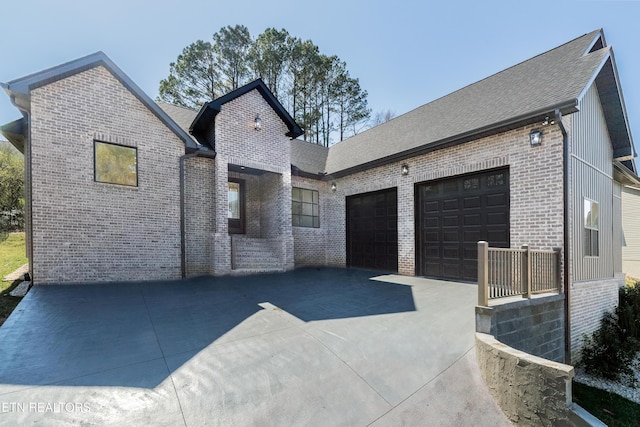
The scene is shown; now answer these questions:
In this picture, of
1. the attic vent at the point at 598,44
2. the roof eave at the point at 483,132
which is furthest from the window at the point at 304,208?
the attic vent at the point at 598,44

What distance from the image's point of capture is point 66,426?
1.97m

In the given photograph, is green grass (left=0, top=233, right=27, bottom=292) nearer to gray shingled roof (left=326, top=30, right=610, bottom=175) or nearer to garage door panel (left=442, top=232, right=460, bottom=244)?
gray shingled roof (left=326, top=30, right=610, bottom=175)

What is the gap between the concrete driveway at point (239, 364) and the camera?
2.25 meters

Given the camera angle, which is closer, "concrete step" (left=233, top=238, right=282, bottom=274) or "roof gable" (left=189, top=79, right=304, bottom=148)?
"roof gable" (left=189, top=79, right=304, bottom=148)

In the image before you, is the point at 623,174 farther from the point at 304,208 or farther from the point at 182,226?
the point at 182,226

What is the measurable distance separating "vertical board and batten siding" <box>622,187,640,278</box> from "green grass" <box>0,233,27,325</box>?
894 inches

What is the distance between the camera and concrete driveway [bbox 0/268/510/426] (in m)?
2.25

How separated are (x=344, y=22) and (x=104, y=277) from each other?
11539mm

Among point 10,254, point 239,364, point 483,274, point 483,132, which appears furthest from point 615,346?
point 10,254

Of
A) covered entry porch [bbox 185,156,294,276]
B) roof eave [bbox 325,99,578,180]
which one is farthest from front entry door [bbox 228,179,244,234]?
roof eave [bbox 325,99,578,180]

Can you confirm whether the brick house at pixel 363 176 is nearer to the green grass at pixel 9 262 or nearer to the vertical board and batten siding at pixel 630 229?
the green grass at pixel 9 262

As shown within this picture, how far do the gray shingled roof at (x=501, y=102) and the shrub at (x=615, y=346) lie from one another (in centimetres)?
566

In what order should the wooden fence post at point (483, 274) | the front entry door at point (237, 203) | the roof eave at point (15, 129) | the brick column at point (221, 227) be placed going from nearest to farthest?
the wooden fence post at point (483, 274), the roof eave at point (15, 129), the brick column at point (221, 227), the front entry door at point (237, 203)

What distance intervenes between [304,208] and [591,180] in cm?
859
